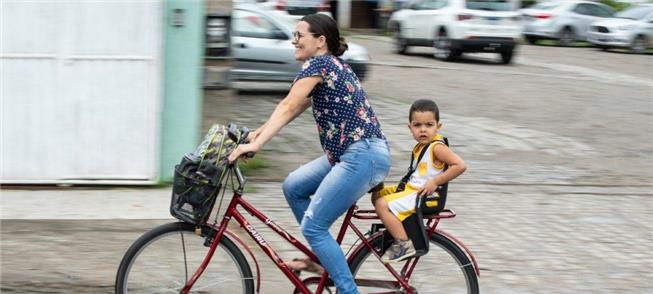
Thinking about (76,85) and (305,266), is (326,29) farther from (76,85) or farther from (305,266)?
(76,85)

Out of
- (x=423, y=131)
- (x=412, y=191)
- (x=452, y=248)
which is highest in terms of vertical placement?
(x=423, y=131)

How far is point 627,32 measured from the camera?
2586cm

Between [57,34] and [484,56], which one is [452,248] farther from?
[484,56]

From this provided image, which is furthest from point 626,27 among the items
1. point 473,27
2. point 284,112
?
point 284,112

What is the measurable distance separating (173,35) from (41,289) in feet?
11.0

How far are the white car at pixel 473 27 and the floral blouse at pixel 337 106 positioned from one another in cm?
1547

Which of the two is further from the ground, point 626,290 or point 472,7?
point 472,7

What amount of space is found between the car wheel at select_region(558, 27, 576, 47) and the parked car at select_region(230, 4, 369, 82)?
15.3 meters

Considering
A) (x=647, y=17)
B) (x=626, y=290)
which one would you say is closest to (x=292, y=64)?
(x=626, y=290)

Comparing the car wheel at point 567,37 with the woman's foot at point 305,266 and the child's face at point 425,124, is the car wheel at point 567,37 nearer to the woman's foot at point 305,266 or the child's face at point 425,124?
the child's face at point 425,124

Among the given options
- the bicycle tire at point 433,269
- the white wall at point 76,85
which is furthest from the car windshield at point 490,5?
the bicycle tire at point 433,269

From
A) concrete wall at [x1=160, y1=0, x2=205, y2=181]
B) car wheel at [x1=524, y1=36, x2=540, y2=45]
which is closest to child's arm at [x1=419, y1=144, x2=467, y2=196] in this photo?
concrete wall at [x1=160, y1=0, x2=205, y2=181]

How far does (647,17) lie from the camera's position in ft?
86.2

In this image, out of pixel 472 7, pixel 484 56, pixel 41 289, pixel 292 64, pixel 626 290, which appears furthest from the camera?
pixel 484 56
